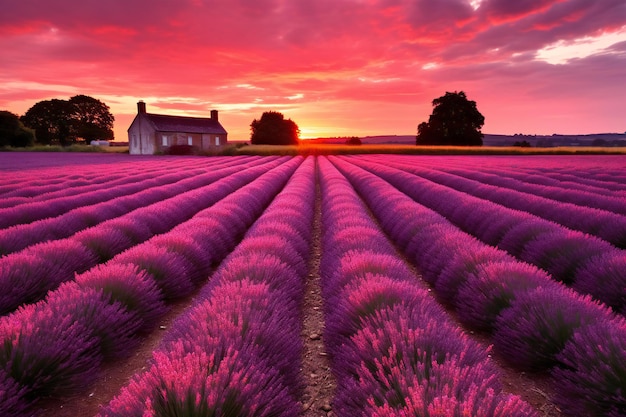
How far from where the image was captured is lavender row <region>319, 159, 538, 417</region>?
1464 mm

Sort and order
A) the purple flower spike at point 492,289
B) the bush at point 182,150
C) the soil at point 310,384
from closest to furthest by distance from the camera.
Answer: the soil at point 310,384
the purple flower spike at point 492,289
the bush at point 182,150

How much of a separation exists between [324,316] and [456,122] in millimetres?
56593

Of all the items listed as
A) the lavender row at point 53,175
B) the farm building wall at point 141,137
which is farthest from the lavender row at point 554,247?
the farm building wall at point 141,137

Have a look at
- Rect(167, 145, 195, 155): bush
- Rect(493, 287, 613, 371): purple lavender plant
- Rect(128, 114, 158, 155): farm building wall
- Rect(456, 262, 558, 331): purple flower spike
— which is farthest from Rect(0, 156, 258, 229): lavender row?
Rect(128, 114, 158, 155): farm building wall

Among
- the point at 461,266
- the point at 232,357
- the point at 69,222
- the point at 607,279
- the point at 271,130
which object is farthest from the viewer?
the point at 271,130

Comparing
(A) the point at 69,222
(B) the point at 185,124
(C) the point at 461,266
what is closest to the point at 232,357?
(C) the point at 461,266

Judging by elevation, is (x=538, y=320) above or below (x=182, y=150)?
below

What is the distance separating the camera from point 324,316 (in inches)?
139

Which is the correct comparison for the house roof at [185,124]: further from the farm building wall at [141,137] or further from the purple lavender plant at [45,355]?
the purple lavender plant at [45,355]

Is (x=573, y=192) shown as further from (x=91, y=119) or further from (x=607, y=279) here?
(x=91, y=119)

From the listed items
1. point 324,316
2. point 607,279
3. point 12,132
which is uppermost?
point 12,132

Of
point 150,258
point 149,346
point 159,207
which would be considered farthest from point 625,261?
point 159,207

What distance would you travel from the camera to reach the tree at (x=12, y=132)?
52.1 meters

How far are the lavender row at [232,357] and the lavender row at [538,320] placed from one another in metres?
1.57
